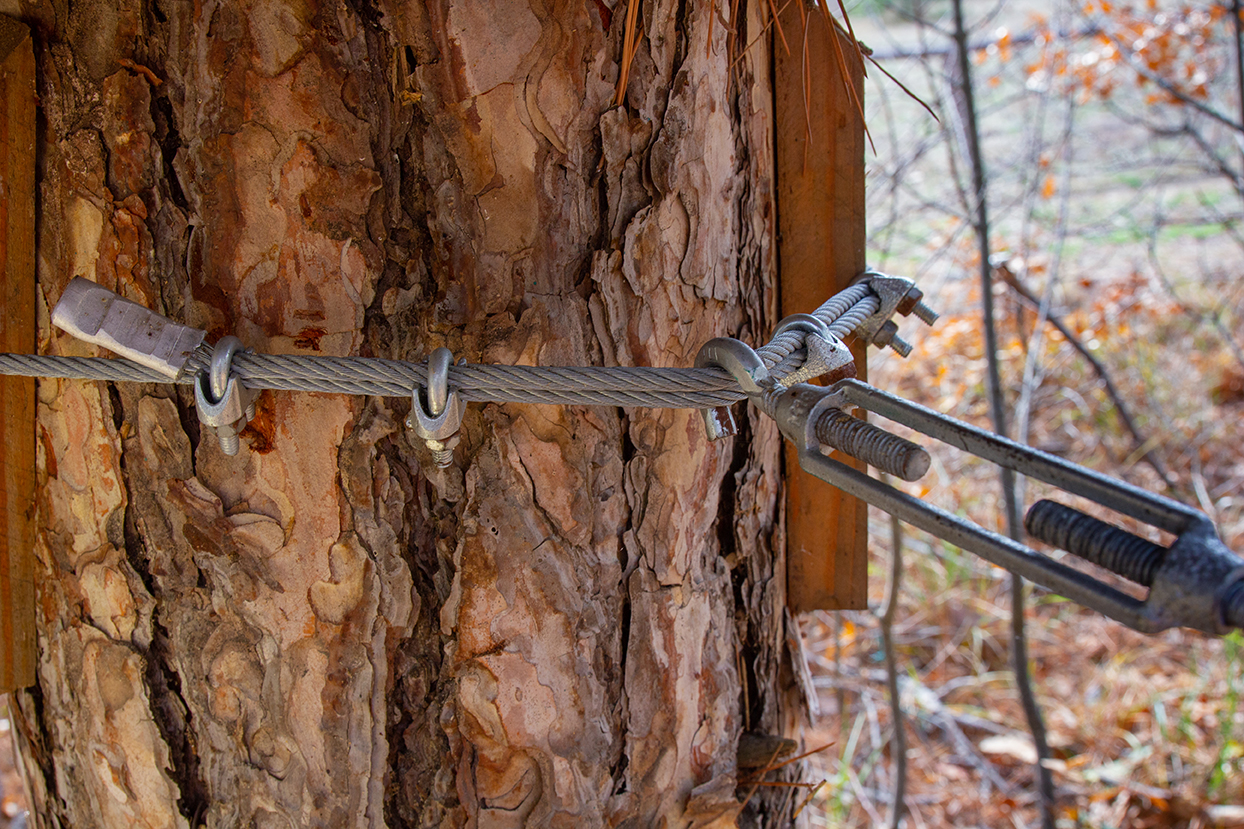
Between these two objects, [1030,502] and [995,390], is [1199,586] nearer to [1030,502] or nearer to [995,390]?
[995,390]

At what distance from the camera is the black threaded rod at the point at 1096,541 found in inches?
20.1

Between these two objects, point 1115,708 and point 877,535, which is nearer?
point 1115,708

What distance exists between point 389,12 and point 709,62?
294mm

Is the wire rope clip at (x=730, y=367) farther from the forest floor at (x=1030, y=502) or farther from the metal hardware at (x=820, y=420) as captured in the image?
the forest floor at (x=1030, y=502)

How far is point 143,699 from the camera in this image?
818mm

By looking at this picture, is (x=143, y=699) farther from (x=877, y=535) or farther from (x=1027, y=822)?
(x=877, y=535)

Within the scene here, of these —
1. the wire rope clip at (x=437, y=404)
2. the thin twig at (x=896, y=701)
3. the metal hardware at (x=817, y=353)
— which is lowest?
the thin twig at (x=896, y=701)

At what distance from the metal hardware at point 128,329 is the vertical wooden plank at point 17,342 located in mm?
146

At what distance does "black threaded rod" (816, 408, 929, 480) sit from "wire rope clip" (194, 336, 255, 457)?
468 millimetres

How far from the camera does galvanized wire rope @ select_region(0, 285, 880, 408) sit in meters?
0.68

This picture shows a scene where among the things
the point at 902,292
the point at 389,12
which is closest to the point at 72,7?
the point at 389,12

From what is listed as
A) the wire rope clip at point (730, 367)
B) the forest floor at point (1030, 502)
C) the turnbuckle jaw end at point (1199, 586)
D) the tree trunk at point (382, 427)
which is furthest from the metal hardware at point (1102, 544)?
the forest floor at point (1030, 502)

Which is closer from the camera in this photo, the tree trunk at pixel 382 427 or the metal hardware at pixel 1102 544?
the metal hardware at pixel 1102 544

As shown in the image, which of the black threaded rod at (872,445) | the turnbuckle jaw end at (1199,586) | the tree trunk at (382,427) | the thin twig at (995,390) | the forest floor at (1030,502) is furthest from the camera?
the forest floor at (1030,502)
